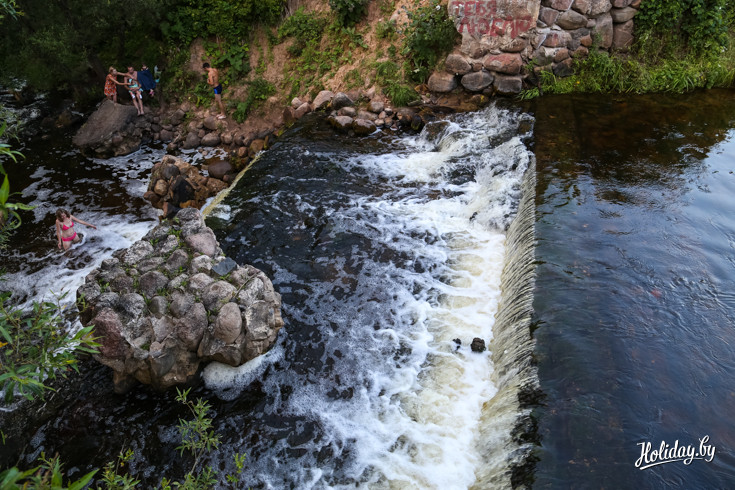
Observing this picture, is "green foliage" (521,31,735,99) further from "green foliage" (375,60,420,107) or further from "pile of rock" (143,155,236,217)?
"pile of rock" (143,155,236,217)

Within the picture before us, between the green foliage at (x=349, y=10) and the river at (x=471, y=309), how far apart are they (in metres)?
5.73

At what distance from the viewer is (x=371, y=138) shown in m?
12.8

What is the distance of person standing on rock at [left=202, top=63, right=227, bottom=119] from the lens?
52.1ft

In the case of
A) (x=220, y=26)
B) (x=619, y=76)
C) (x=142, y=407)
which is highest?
(x=220, y=26)

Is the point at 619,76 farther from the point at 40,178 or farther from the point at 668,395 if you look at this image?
the point at 40,178

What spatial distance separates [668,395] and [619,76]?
34.8 ft

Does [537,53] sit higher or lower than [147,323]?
higher

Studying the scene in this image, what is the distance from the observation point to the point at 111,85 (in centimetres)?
1583

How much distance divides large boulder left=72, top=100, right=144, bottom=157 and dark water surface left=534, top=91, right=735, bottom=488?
12.3m

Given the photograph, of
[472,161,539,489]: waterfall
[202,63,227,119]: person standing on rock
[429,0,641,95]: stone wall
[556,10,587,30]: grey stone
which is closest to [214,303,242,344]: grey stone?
[472,161,539,489]: waterfall

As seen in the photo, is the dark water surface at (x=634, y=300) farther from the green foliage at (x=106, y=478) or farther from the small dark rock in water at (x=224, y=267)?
the small dark rock in water at (x=224, y=267)

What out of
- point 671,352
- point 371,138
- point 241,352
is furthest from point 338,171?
point 671,352

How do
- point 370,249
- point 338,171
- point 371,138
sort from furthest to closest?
1. point 371,138
2. point 338,171
3. point 370,249

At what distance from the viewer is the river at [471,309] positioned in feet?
17.9
